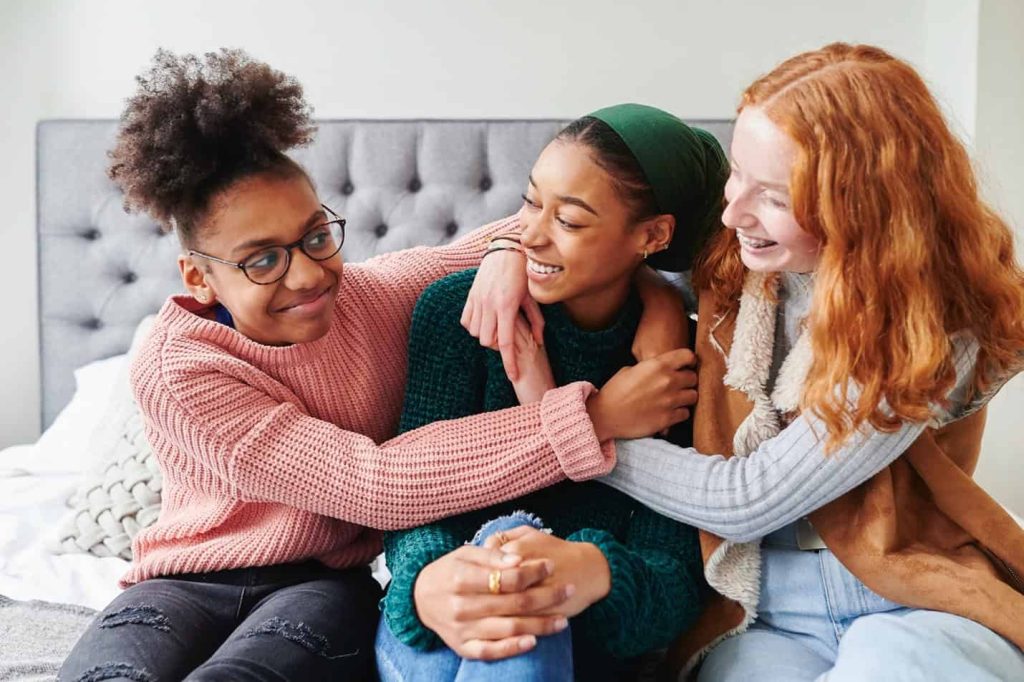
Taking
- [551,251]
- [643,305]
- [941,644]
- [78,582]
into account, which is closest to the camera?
[941,644]

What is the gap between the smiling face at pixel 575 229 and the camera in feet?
4.01

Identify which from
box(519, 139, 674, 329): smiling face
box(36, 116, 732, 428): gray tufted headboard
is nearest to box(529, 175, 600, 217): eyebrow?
box(519, 139, 674, 329): smiling face

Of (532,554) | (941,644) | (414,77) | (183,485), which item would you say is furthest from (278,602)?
(414,77)

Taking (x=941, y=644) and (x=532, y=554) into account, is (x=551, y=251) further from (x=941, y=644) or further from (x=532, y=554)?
(x=941, y=644)

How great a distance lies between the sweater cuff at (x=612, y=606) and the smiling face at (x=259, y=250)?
50cm

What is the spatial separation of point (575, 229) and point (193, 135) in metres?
0.51

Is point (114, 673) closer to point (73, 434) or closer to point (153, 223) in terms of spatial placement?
point (73, 434)

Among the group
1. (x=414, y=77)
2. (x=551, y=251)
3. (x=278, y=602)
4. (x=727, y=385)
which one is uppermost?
(x=414, y=77)

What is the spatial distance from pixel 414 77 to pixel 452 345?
1.41m

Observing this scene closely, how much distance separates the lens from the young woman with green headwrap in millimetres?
1119

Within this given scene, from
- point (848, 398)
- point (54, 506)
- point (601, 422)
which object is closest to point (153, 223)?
point (54, 506)

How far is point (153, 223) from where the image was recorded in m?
2.53

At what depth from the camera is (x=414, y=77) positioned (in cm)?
254

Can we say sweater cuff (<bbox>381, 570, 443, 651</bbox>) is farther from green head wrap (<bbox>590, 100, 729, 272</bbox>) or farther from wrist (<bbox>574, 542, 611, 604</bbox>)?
green head wrap (<bbox>590, 100, 729, 272</bbox>)
